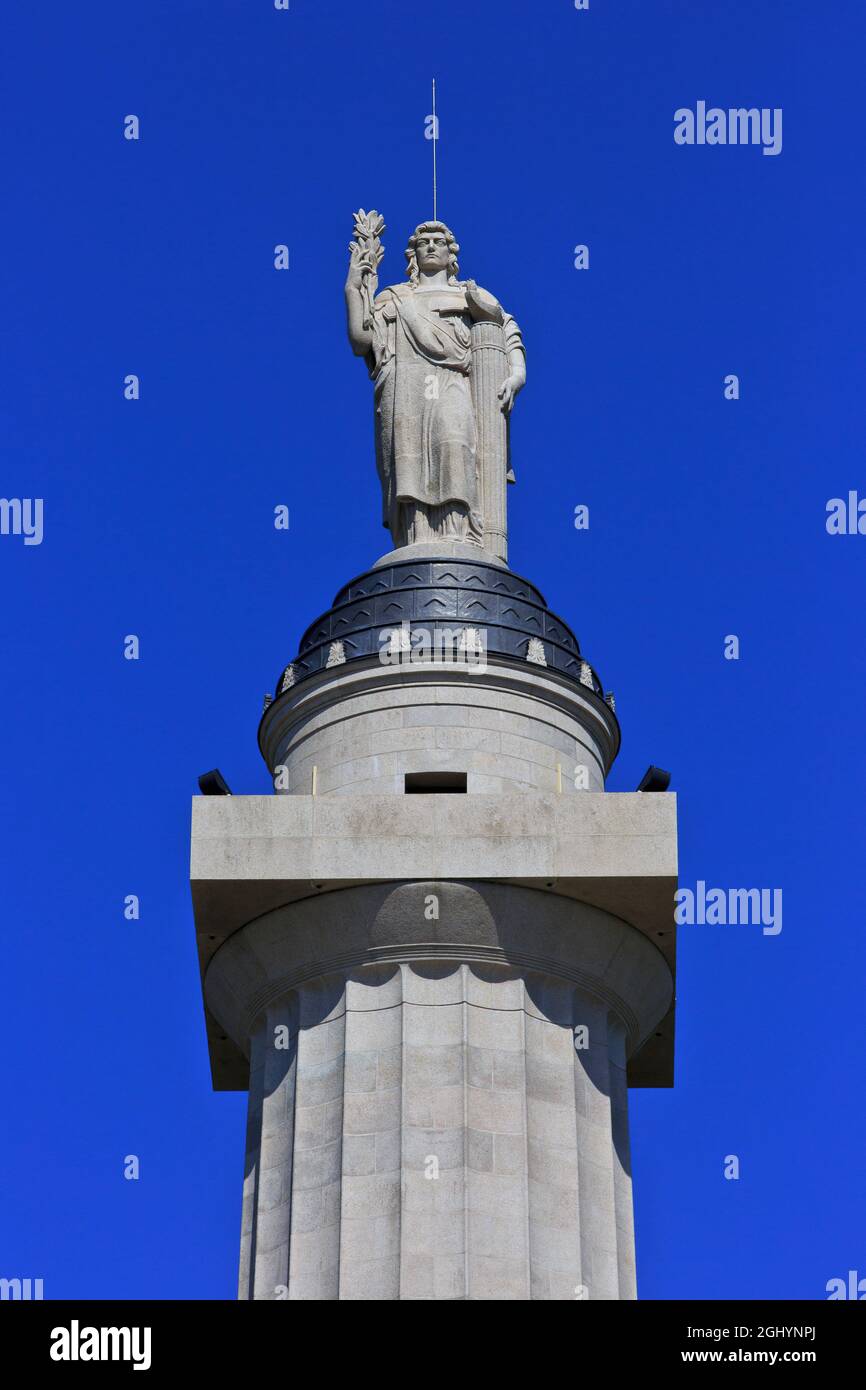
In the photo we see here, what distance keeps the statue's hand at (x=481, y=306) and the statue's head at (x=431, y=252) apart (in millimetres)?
826

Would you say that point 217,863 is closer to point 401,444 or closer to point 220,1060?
point 220,1060

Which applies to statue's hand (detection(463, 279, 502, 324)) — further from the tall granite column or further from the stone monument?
the tall granite column

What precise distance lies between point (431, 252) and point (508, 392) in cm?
310

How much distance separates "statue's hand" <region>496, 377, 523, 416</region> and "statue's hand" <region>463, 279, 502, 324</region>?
3.56 feet

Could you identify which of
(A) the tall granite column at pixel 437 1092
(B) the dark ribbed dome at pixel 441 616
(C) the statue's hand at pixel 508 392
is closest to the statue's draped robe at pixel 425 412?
(C) the statue's hand at pixel 508 392

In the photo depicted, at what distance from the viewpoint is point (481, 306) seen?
45469 mm

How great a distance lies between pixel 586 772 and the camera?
4100 cm

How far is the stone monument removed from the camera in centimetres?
3591

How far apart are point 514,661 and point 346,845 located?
4467 millimetres

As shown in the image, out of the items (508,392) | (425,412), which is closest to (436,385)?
(425,412)

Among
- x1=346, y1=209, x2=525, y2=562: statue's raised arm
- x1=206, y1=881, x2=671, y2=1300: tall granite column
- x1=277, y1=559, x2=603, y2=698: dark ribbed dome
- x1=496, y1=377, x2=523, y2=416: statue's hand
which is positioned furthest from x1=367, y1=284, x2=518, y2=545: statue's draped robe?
x1=206, y1=881, x2=671, y2=1300: tall granite column

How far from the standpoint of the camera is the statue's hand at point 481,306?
45.5m

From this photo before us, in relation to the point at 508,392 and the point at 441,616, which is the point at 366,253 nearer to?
the point at 508,392
